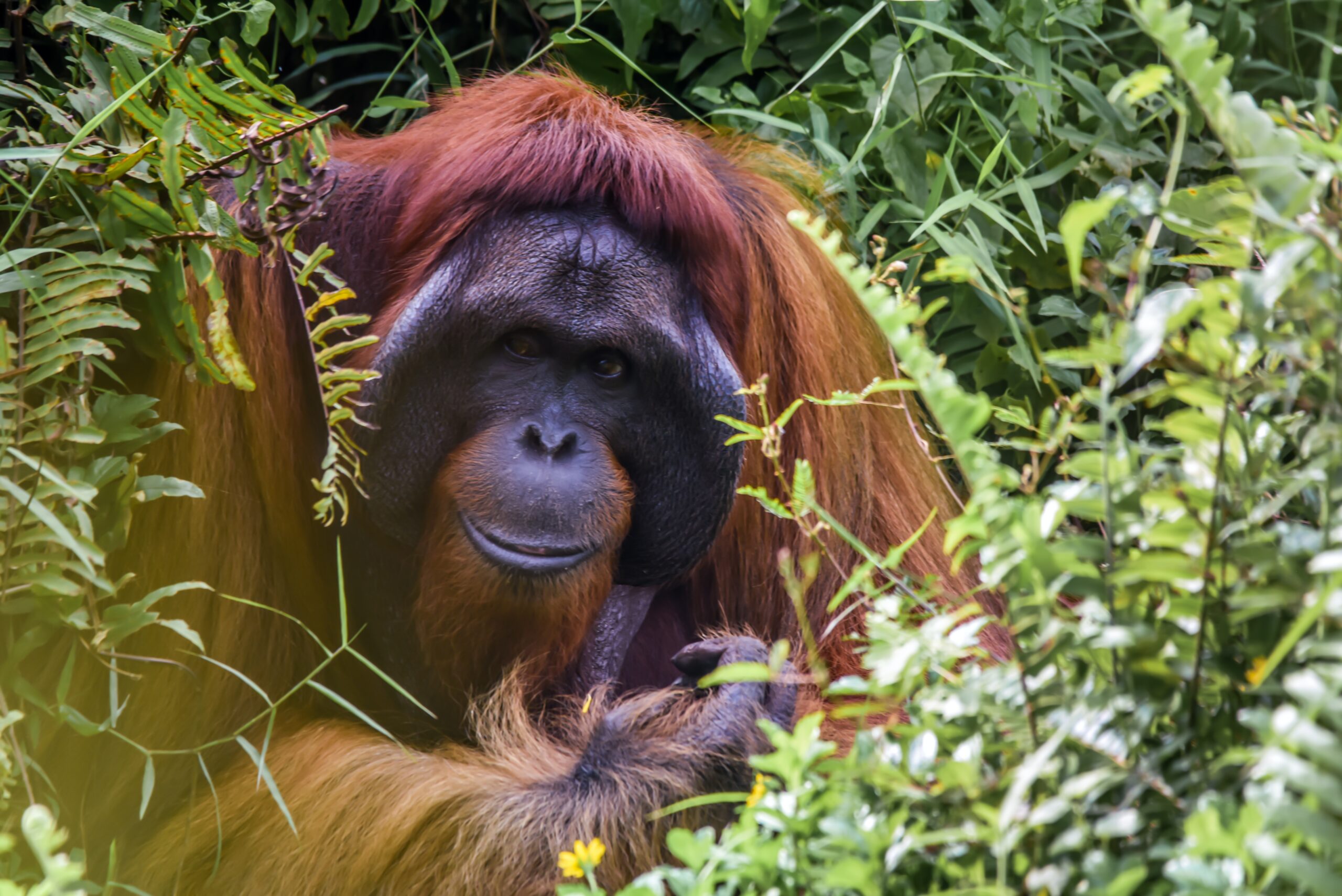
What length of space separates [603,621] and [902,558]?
547 mm

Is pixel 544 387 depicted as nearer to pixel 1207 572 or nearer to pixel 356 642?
pixel 356 642

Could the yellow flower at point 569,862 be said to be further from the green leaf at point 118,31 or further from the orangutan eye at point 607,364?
the green leaf at point 118,31

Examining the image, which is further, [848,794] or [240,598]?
[240,598]

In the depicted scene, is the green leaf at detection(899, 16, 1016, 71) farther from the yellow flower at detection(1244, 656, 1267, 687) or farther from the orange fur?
the yellow flower at detection(1244, 656, 1267, 687)

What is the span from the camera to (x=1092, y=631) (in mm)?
915

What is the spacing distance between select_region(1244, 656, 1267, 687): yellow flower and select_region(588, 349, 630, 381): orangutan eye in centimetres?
107

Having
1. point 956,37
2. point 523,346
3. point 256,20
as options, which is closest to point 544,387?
point 523,346

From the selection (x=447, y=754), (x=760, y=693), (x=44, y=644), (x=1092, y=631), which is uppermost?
(x=1092, y=631)

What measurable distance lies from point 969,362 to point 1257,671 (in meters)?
1.91

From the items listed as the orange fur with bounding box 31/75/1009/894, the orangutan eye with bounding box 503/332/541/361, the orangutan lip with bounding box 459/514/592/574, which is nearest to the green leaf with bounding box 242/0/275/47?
the orange fur with bounding box 31/75/1009/894

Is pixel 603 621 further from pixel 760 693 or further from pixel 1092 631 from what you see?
pixel 1092 631

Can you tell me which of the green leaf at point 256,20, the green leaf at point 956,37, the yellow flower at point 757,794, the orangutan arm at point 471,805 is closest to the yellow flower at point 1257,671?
the yellow flower at point 757,794

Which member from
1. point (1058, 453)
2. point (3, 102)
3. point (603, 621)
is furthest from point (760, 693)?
point (3, 102)

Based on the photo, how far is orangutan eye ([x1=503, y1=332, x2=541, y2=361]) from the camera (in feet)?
5.85
